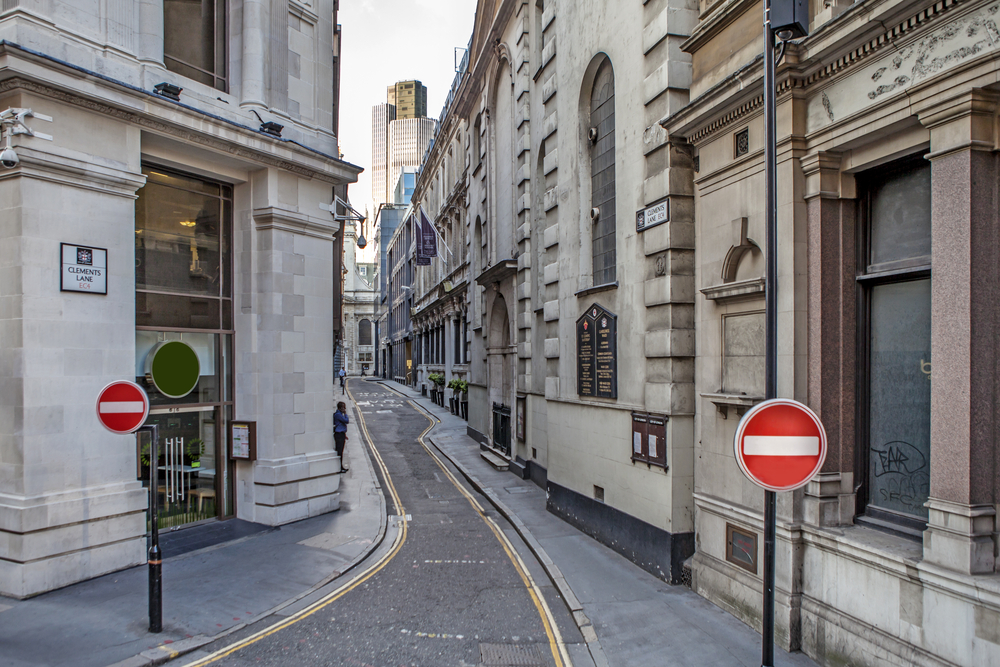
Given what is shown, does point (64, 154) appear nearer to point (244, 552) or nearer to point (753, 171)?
point (244, 552)

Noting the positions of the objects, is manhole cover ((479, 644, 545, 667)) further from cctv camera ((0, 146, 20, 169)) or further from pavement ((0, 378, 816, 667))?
cctv camera ((0, 146, 20, 169))

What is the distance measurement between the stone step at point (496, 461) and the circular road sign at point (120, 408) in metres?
13.0

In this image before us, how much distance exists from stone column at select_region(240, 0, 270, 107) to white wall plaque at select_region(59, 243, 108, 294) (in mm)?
4669

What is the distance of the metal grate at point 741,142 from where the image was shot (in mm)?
8352

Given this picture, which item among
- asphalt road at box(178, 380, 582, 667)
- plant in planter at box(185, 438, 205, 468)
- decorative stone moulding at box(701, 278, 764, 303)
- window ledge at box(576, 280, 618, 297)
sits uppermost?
window ledge at box(576, 280, 618, 297)

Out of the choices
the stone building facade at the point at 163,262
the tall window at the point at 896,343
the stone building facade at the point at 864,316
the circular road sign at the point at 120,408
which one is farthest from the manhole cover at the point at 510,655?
the stone building facade at the point at 163,262

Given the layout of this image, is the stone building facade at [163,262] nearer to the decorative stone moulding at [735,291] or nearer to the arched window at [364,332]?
the decorative stone moulding at [735,291]

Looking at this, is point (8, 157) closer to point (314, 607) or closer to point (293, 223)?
point (293, 223)

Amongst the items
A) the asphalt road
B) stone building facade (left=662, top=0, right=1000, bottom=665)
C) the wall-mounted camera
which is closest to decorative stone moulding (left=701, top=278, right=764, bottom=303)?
stone building facade (left=662, top=0, right=1000, bottom=665)

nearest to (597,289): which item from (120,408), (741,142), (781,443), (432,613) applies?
(741,142)

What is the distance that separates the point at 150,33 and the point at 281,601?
9.71 m

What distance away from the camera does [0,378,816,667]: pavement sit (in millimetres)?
7148

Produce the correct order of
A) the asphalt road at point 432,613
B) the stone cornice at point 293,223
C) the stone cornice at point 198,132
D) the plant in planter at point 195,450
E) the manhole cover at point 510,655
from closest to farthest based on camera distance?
the manhole cover at point 510,655 → the asphalt road at point 432,613 → the stone cornice at point 198,132 → the plant in planter at point 195,450 → the stone cornice at point 293,223

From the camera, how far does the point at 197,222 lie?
12.6m
